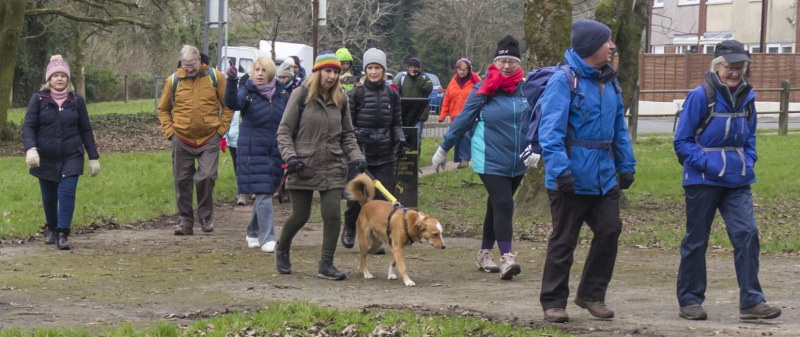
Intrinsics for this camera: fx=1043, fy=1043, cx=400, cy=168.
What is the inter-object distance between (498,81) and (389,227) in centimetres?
147

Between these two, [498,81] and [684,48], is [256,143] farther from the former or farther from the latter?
[684,48]

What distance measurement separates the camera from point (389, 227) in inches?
326

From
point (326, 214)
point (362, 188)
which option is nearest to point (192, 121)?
point (362, 188)

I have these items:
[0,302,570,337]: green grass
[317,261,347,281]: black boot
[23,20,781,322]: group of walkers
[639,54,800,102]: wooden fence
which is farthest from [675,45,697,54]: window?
[0,302,570,337]: green grass

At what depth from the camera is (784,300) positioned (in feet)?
24.4

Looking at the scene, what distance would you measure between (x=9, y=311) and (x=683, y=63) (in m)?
39.9

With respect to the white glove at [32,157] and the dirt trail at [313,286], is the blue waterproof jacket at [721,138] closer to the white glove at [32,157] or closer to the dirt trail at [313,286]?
the dirt trail at [313,286]

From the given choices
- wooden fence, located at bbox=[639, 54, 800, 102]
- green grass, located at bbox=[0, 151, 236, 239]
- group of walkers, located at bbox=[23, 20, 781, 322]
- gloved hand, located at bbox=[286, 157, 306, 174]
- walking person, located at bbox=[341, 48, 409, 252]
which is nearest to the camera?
group of walkers, located at bbox=[23, 20, 781, 322]

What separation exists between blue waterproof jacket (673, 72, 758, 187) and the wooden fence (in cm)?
3408

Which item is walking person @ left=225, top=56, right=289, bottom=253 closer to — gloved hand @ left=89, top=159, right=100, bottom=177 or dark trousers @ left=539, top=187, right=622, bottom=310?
gloved hand @ left=89, top=159, right=100, bottom=177

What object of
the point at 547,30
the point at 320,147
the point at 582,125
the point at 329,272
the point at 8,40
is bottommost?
the point at 329,272

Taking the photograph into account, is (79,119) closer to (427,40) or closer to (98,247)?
(98,247)

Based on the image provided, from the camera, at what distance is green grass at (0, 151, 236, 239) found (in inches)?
487

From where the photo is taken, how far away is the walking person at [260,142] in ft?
33.2
